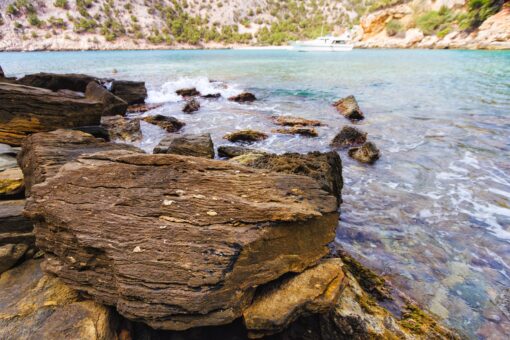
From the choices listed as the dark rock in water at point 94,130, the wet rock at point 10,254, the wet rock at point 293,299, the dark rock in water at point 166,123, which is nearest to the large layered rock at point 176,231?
the wet rock at point 293,299

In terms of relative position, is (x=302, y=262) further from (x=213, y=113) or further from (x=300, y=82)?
(x=300, y=82)

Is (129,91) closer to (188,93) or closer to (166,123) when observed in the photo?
(188,93)

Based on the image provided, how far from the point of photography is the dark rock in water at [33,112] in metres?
6.65

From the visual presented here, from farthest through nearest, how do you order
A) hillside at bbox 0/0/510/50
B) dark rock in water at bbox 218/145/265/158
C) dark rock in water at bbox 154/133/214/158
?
hillside at bbox 0/0/510/50
dark rock in water at bbox 218/145/265/158
dark rock in water at bbox 154/133/214/158

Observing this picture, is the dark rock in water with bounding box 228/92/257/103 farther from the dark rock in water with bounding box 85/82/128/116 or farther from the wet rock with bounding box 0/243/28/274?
the wet rock with bounding box 0/243/28/274

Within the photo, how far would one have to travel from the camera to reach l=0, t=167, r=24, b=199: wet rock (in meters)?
4.57

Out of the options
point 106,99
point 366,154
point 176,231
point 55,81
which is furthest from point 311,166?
point 55,81

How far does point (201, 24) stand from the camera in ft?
502

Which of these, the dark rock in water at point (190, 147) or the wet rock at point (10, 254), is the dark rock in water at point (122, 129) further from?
the wet rock at point (10, 254)

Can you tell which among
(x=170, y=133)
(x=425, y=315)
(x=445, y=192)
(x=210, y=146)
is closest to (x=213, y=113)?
(x=170, y=133)

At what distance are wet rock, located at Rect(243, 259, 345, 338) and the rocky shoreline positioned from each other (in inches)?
0.5

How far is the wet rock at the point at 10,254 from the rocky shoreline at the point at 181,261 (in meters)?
0.01

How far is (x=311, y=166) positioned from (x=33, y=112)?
278 inches

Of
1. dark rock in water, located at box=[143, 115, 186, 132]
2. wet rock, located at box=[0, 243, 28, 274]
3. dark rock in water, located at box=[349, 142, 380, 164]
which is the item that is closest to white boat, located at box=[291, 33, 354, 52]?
dark rock in water, located at box=[143, 115, 186, 132]
